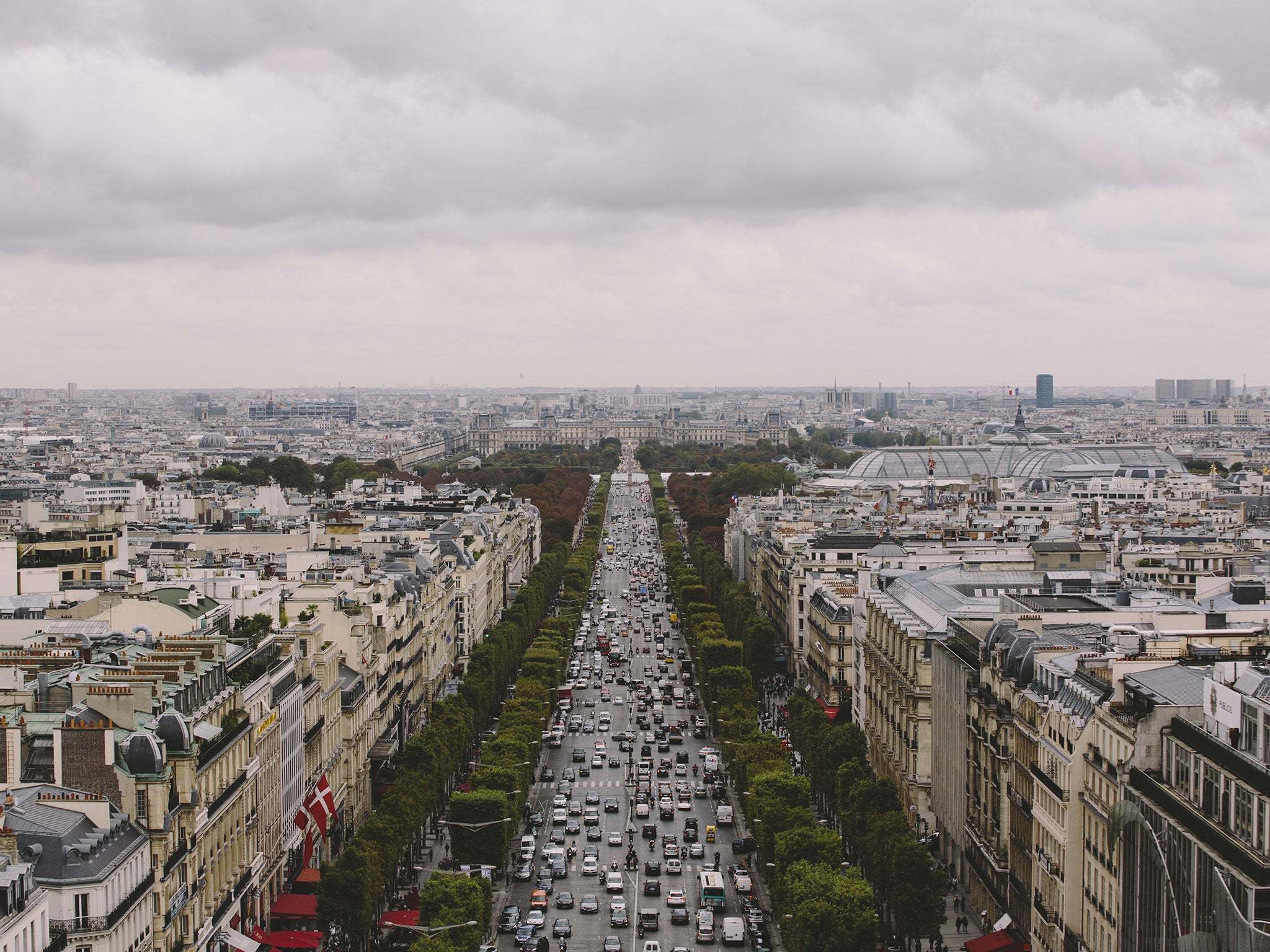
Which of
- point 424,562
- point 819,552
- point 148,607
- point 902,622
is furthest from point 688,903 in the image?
point 819,552

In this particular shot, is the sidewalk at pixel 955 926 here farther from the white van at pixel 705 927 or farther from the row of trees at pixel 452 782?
the row of trees at pixel 452 782

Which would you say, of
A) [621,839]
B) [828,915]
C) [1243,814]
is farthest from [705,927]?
[1243,814]

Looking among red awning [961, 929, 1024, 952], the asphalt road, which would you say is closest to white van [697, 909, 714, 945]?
the asphalt road

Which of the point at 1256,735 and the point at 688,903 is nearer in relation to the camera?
the point at 1256,735

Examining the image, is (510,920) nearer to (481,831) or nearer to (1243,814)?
(481,831)

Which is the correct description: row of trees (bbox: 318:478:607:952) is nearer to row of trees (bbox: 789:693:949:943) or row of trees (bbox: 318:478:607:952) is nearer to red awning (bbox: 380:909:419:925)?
red awning (bbox: 380:909:419:925)

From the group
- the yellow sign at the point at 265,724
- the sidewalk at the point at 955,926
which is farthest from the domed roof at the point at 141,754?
the sidewalk at the point at 955,926

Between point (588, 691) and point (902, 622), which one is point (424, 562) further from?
point (902, 622)
